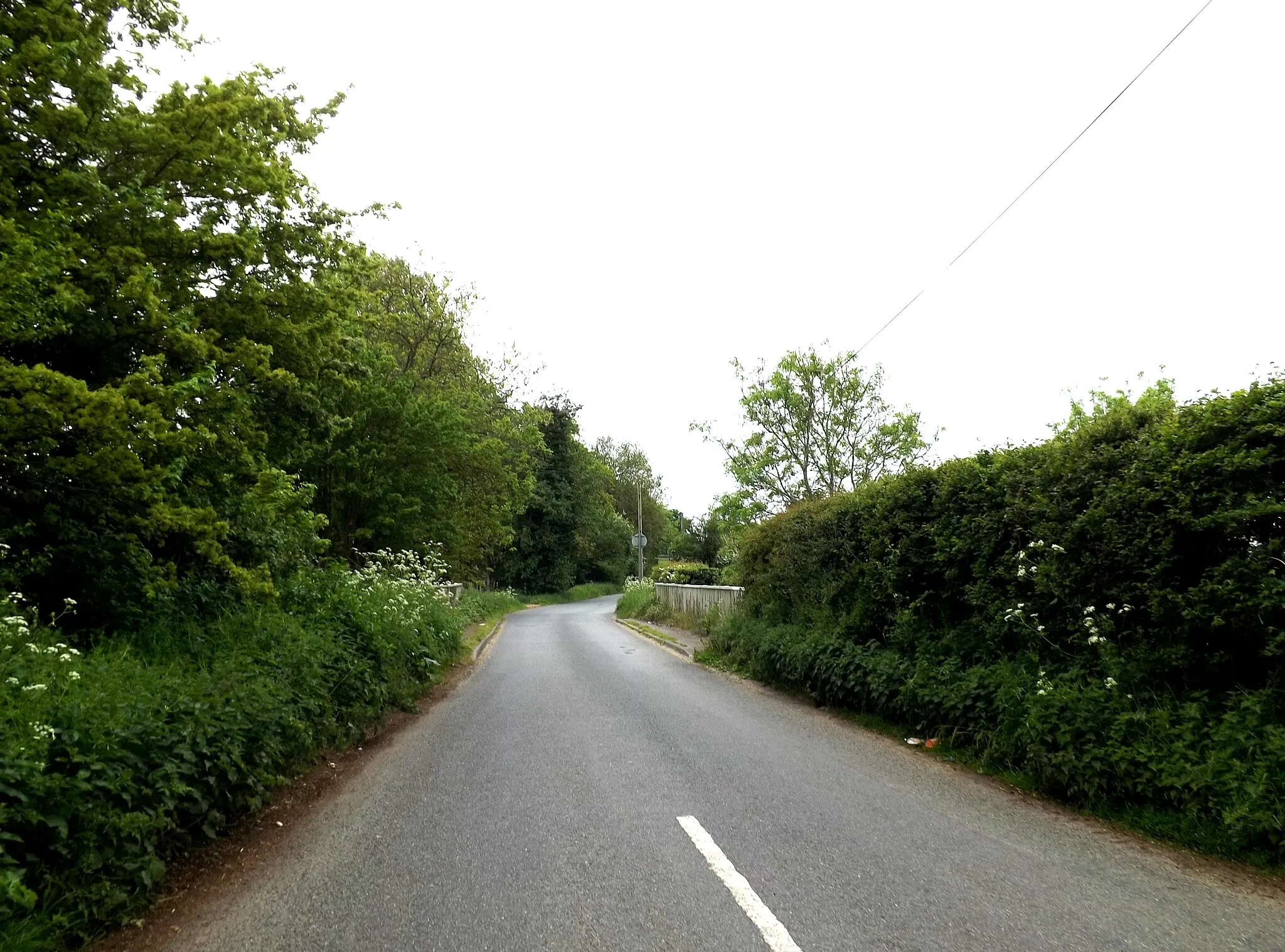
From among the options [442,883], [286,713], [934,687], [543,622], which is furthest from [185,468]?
[543,622]

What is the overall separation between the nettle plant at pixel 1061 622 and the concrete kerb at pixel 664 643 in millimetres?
9780

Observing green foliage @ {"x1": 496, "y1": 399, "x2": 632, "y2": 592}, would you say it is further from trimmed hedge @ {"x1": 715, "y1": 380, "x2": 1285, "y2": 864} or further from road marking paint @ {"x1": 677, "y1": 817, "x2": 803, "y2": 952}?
road marking paint @ {"x1": 677, "y1": 817, "x2": 803, "y2": 952}

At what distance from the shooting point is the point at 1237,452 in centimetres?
511

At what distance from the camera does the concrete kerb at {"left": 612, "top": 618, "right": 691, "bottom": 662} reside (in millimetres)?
17241

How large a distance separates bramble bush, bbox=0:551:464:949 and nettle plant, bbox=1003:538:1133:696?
6.12 m

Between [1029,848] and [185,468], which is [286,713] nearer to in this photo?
[185,468]

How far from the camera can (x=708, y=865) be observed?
4367 mm

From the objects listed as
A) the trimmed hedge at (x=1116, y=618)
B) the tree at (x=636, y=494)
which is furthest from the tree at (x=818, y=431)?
the tree at (x=636, y=494)

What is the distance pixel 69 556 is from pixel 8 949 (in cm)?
441

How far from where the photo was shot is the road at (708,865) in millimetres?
3566

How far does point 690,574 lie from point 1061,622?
22.8 m

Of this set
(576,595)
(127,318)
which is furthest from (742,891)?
(576,595)

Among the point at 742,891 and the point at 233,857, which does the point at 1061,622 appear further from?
the point at 233,857

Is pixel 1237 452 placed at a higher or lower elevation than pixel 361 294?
lower
